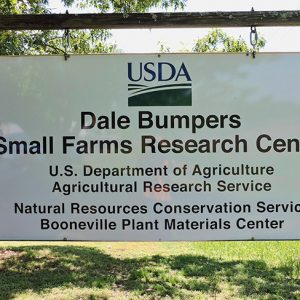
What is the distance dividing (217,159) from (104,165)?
3.02 ft

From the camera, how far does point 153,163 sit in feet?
12.2

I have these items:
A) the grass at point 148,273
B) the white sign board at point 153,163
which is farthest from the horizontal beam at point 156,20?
the grass at point 148,273

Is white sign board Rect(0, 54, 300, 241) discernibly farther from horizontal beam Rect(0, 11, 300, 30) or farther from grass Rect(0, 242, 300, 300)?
grass Rect(0, 242, 300, 300)

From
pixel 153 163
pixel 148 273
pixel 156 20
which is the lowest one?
pixel 148 273

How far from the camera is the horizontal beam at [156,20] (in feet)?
12.3

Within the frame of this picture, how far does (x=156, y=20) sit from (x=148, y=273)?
126 inches

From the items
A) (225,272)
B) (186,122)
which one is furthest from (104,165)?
(225,272)

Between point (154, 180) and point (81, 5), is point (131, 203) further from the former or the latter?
point (81, 5)

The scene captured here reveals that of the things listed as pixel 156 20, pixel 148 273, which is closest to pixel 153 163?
pixel 156 20

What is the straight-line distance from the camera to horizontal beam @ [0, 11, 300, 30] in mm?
3762

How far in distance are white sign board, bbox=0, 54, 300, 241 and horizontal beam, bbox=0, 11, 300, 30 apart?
32 centimetres

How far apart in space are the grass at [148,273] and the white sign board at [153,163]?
4.28 feet

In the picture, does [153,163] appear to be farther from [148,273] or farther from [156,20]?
[148,273]

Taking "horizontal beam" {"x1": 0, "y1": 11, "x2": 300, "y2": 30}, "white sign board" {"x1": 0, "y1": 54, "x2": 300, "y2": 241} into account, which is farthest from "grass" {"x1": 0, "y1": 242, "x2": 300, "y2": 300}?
"horizontal beam" {"x1": 0, "y1": 11, "x2": 300, "y2": 30}
